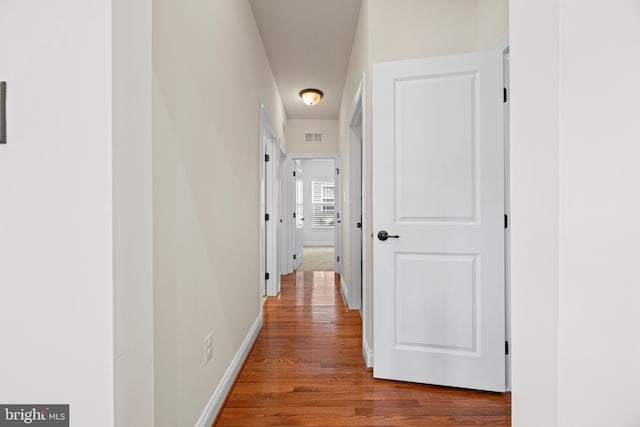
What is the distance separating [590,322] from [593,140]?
0.37 m

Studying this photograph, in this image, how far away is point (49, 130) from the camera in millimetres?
673

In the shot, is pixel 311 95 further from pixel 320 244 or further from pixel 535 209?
pixel 320 244

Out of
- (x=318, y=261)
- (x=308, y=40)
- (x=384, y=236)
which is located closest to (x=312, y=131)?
(x=308, y=40)

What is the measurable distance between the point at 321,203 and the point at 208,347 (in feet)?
25.9

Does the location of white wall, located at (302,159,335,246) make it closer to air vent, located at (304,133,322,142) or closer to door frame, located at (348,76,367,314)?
air vent, located at (304,133,322,142)

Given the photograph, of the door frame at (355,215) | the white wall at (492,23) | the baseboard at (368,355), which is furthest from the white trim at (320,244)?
the white wall at (492,23)

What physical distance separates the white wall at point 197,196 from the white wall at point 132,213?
0.99 feet

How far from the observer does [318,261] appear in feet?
22.0

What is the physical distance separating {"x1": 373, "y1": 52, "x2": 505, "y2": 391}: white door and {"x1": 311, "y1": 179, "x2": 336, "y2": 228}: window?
7392mm

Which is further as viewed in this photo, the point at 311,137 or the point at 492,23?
the point at 311,137

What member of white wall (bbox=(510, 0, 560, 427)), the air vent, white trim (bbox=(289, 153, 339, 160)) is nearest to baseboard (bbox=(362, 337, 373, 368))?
white wall (bbox=(510, 0, 560, 427))

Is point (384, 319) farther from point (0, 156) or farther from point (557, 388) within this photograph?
point (0, 156)

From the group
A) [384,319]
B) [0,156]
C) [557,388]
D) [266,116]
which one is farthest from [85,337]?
[266,116]

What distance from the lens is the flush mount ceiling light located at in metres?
4.12
